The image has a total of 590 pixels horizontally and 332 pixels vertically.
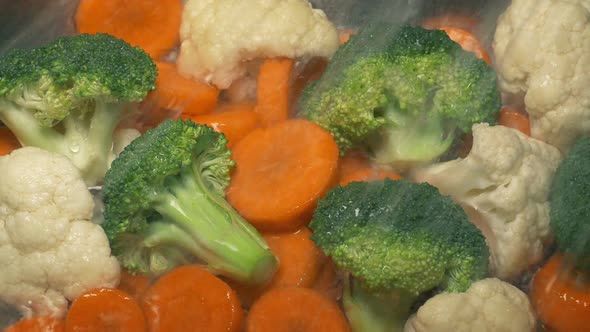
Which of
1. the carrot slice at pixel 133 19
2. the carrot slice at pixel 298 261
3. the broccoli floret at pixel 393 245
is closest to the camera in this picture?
the broccoli floret at pixel 393 245

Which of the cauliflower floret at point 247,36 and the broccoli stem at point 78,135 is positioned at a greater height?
the cauliflower floret at point 247,36

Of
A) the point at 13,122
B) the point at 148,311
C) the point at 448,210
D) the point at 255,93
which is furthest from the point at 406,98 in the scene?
the point at 13,122

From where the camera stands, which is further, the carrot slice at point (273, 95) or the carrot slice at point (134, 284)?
the carrot slice at point (273, 95)

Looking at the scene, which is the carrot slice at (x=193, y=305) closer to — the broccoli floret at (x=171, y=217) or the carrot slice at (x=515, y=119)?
the broccoli floret at (x=171, y=217)

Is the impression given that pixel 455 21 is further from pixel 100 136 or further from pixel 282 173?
pixel 100 136

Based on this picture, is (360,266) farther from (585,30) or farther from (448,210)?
(585,30)

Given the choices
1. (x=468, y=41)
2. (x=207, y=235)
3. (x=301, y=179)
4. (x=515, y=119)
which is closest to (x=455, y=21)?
(x=468, y=41)

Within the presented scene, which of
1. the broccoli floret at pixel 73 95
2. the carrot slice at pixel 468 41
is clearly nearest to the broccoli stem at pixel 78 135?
the broccoli floret at pixel 73 95
